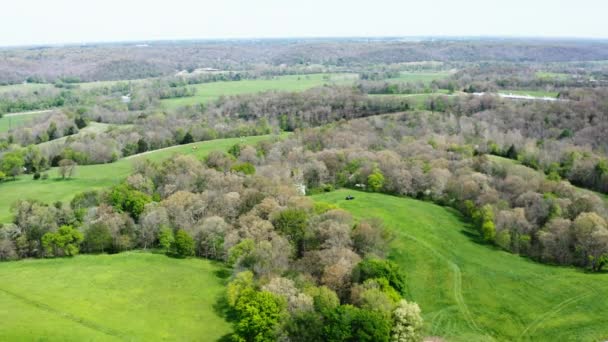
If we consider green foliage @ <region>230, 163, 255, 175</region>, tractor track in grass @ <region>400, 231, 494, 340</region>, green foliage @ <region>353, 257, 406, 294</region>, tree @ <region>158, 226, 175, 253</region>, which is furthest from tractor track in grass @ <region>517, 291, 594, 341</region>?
green foliage @ <region>230, 163, 255, 175</region>

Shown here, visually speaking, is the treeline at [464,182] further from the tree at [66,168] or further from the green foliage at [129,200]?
the tree at [66,168]

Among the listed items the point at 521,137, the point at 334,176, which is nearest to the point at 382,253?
the point at 334,176

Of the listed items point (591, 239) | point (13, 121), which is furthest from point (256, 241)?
point (13, 121)

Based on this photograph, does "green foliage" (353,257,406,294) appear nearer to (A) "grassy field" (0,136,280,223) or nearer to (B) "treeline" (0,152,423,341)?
(B) "treeline" (0,152,423,341)

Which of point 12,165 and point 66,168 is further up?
point 12,165

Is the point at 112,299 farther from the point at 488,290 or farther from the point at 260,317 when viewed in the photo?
the point at 488,290

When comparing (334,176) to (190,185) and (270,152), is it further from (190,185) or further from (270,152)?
(190,185)
